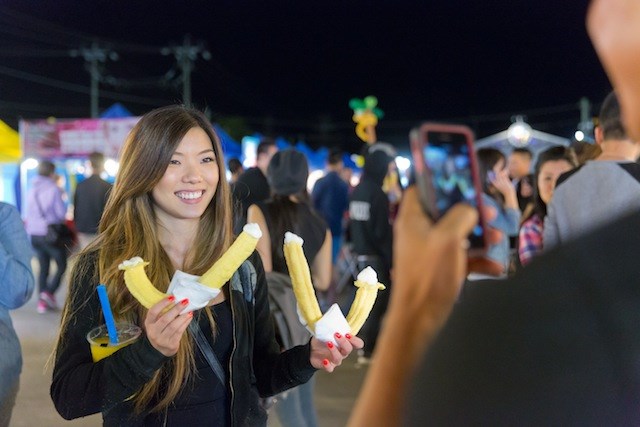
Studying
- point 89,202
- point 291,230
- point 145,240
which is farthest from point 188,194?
point 89,202

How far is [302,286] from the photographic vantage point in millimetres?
1375

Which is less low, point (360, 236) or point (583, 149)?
point (583, 149)

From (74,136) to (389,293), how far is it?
1418 centimetres

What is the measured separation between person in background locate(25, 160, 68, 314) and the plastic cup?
628 centimetres

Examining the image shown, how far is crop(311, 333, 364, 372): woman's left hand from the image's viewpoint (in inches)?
56.9

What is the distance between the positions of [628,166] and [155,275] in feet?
4.47

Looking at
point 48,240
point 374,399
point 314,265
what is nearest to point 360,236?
point 314,265

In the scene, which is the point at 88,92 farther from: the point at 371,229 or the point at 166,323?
the point at 166,323

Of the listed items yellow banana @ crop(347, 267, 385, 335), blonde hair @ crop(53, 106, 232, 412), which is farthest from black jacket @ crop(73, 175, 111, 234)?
yellow banana @ crop(347, 267, 385, 335)

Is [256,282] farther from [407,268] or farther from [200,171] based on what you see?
[407,268]

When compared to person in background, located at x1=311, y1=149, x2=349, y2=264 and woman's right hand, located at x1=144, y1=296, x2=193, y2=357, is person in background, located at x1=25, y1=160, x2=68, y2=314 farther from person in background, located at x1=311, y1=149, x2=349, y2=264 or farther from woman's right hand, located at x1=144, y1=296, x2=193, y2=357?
woman's right hand, located at x1=144, y1=296, x2=193, y2=357

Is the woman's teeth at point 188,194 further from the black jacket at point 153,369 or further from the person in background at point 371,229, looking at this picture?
the person in background at point 371,229

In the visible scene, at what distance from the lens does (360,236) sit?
4.61 meters

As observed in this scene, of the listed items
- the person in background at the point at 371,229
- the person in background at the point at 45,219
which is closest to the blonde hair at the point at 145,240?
the person in background at the point at 371,229
